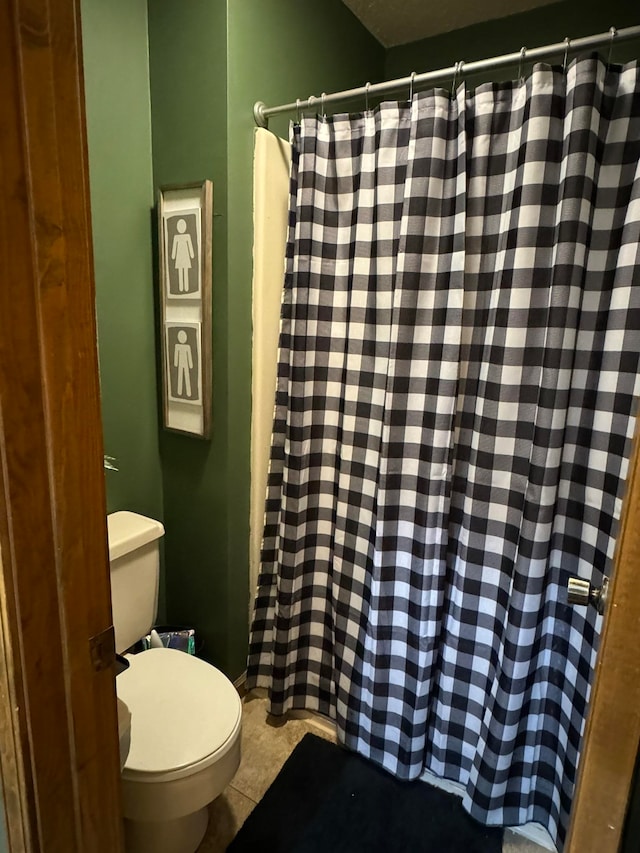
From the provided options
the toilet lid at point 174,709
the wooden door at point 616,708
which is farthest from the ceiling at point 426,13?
the toilet lid at point 174,709

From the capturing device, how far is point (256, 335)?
5.44ft

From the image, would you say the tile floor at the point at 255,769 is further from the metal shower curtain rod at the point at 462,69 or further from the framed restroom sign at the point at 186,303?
the metal shower curtain rod at the point at 462,69

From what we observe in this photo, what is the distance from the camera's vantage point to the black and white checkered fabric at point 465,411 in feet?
3.93

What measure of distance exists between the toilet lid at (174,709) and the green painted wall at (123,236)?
535mm

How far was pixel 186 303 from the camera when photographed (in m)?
1.61

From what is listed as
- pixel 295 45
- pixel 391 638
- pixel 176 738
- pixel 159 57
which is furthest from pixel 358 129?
pixel 176 738

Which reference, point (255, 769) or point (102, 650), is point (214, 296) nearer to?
point (102, 650)

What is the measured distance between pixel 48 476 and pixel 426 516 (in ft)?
3.48

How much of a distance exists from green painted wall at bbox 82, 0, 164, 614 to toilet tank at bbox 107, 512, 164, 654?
0.59ft

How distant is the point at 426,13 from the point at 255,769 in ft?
8.85

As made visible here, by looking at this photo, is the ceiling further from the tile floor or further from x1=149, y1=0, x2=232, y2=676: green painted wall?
the tile floor

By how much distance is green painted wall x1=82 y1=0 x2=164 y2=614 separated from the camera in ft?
4.72

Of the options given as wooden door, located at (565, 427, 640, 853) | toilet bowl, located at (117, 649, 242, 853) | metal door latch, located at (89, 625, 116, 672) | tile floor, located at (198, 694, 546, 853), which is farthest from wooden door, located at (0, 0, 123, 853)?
tile floor, located at (198, 694, 546, 853)

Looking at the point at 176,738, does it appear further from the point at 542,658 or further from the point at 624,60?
the point at 624,60
